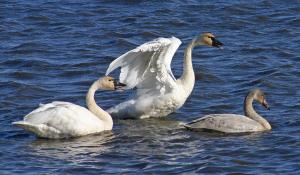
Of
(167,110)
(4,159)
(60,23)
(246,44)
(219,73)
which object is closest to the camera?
(4,159)

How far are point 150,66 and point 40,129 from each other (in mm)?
2035

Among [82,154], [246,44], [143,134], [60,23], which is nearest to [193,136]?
[143,134]

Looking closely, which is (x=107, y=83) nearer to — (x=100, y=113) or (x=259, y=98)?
(x=100, y=113)

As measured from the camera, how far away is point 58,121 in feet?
43.0

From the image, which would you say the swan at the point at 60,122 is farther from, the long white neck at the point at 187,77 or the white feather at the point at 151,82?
the long white neck at the point at 187,77

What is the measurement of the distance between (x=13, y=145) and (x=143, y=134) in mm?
1729

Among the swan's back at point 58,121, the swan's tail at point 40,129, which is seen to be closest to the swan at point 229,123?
the swan's back at point 58,121

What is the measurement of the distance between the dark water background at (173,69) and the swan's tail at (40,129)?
128 millimetres

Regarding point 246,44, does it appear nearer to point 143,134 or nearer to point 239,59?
point 239,59

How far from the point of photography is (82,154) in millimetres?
12320

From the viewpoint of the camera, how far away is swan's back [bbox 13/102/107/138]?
1305cm

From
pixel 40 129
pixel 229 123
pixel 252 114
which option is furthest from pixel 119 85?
pixel 252 114

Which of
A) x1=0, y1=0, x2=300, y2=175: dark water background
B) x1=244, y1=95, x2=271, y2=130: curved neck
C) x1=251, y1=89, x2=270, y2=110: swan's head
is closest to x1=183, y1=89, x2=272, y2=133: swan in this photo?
x1=244, y1=95, x2=271, y2=130: curved neck

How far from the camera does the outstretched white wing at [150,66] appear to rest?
45.6 feet
